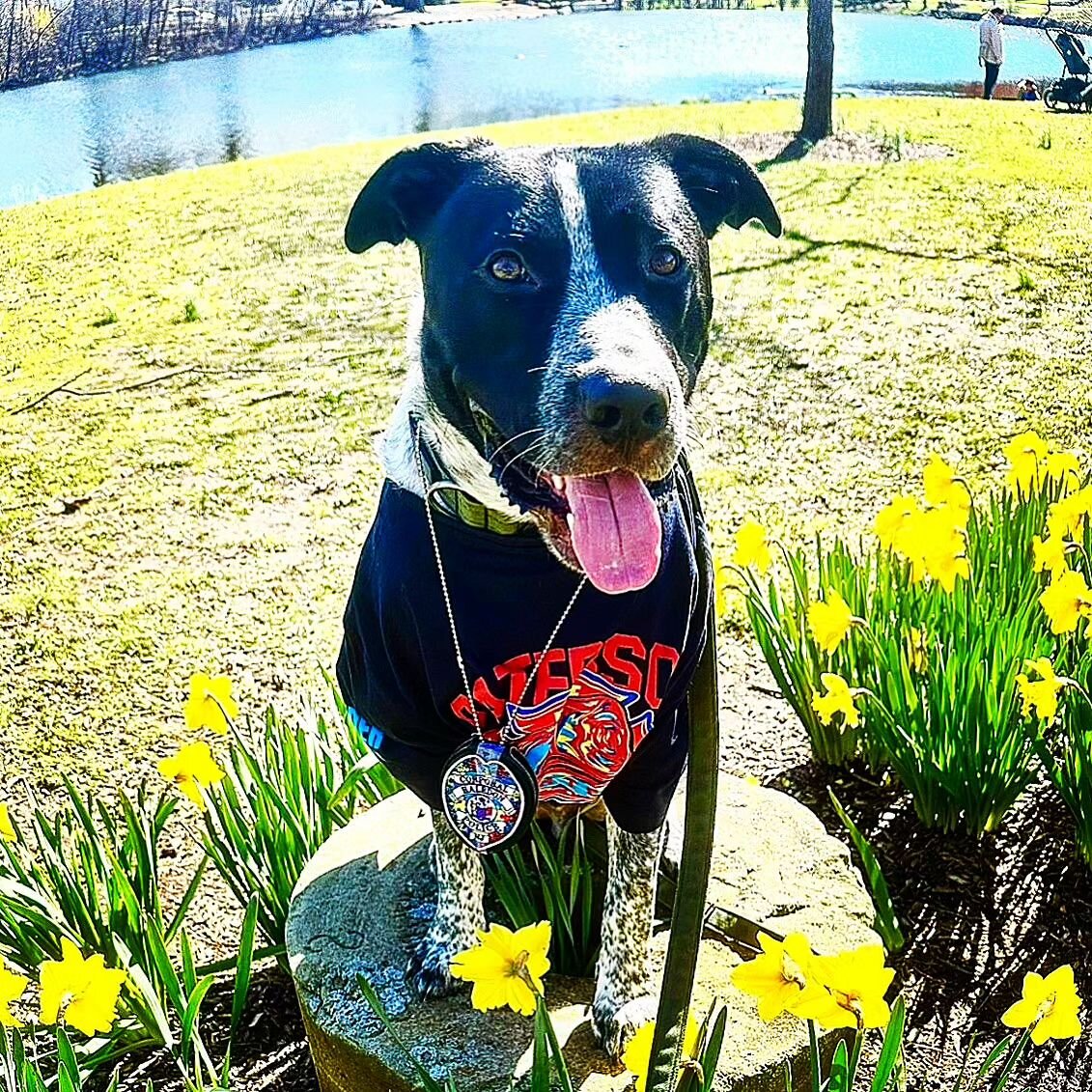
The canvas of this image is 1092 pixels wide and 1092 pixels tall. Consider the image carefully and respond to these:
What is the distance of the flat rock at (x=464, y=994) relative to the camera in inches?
86.4

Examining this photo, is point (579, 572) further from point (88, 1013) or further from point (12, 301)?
point (12, 301)

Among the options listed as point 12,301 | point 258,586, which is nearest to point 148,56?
point 12,301

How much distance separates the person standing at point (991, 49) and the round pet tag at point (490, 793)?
17.0 meters

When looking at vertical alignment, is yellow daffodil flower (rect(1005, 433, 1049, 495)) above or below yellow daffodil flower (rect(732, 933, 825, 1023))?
above

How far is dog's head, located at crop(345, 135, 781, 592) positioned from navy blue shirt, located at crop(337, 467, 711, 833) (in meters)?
0.12

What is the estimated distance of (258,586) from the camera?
5.05 m

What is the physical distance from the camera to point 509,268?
1.92m

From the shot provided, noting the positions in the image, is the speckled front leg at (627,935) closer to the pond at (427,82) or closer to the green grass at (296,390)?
the green grass at (296,390)

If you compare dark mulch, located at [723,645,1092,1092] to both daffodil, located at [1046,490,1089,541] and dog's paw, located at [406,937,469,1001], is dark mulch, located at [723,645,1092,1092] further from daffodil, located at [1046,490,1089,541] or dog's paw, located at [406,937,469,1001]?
dog's paw, located at [406,937,469,1001]

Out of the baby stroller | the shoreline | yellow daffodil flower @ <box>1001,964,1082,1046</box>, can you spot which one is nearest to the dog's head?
yellow daffodil flower @ <box>1001,964,1082,1046</box>

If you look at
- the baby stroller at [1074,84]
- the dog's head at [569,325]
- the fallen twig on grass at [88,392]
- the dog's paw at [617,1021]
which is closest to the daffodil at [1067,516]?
the dog's head at [569,325]

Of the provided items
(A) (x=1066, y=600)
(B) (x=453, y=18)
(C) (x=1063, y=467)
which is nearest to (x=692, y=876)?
(A) (x=1066, y=600)

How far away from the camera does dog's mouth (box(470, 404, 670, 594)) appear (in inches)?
72.7

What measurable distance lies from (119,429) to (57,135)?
10749 millimetres
